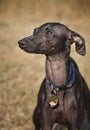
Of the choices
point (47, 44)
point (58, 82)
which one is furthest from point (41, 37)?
point (58, 82)

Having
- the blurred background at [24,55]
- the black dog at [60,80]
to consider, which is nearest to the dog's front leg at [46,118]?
the black dog at [60,80]

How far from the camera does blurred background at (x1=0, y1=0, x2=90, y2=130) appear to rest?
27.6 ft

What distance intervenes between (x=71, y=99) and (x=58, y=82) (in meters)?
0.23

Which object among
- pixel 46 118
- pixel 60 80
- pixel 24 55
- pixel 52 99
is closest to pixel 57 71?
pixel 60 80

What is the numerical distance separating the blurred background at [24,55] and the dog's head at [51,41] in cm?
187

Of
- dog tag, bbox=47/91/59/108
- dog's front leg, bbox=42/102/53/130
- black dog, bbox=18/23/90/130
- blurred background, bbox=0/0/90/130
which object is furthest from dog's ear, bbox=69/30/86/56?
blurred background, bbox=0/0/90/130

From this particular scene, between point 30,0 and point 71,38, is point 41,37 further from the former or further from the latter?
point 30,0

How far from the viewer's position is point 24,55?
12.1 metres

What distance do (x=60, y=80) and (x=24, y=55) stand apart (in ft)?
19.4

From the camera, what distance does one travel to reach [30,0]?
18188mm

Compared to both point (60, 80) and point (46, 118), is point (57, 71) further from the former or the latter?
point (46, 118)

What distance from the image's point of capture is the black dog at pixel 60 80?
6.09m

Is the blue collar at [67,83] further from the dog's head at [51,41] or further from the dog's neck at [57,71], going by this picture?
the dog's head at [51,41]

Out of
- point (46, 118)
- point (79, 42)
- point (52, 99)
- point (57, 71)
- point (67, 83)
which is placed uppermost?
point (79, 42)
